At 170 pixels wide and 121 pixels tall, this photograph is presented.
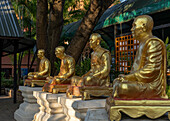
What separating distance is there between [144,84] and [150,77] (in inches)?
4.0

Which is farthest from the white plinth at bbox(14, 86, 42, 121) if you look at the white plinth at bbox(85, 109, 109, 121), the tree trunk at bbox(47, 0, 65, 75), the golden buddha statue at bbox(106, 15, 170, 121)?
the golden buddha statue at bbox(106, 15, 170, 121)

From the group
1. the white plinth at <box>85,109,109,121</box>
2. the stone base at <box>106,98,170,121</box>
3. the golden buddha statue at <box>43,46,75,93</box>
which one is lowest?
the white plinth at <box>85,109,109,121</box>

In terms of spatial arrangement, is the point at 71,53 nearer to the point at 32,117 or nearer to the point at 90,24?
the point at 90,24

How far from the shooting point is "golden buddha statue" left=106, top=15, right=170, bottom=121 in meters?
2.33

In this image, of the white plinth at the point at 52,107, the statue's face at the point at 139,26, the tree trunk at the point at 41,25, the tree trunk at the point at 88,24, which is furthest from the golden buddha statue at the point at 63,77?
the tree trunk at the point at 41,25

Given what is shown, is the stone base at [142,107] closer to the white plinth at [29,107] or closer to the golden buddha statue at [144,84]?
the golden buddha statue at [144,84]

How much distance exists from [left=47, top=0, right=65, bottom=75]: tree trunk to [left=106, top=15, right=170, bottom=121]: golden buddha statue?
507 cm

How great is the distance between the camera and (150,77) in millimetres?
2467

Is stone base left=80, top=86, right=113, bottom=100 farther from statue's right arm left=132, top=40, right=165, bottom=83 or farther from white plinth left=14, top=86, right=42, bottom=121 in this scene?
white plinth left=14, top=86, right=42, bottom=121

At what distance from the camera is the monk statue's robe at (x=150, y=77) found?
240cm

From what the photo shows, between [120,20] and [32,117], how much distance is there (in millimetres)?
Result: 5132

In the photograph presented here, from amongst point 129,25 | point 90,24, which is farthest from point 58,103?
point 129,25

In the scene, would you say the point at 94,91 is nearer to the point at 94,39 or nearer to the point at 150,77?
the point at 94,39

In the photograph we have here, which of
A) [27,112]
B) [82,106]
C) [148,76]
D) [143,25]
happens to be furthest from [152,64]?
[27,112]
